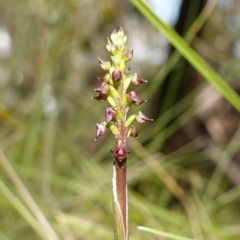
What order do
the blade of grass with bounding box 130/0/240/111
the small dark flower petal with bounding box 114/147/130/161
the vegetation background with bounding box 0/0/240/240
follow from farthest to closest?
the vegetation background with bounding box 0/0/240/240 → the blade of grass with bounding box 130/0/240/111 → the small dark flower petal with bounding box 114/147/130/161

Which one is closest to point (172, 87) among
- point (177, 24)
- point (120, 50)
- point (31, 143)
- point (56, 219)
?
point (177, 24)

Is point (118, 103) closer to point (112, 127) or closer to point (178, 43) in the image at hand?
point (112, 127)

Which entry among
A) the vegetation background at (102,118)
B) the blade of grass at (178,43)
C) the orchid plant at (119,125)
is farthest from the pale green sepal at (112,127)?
the vegetation background at (102,118)

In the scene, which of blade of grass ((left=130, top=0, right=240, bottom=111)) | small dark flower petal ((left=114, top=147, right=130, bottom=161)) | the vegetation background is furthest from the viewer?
the vegetation background

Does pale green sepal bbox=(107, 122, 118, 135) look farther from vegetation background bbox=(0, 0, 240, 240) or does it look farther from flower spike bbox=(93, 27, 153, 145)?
vegetation background bbox=(0, 0, 240, 240)

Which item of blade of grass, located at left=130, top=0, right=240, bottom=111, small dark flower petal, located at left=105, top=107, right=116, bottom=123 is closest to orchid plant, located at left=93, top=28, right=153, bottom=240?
small dark flower petal, located at left=105, top=107, right=116, bottom=123

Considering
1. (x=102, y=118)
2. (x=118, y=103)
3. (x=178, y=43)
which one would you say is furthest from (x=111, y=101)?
(x=102, y=118)

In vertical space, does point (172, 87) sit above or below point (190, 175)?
above

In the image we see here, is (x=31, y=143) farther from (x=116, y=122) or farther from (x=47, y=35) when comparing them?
(x=116, y=122)

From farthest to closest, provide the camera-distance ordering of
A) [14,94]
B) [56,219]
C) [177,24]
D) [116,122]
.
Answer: [14,94] < [177,24] < [56,219] < [116,122]

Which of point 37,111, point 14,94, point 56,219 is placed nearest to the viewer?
point 56,219
